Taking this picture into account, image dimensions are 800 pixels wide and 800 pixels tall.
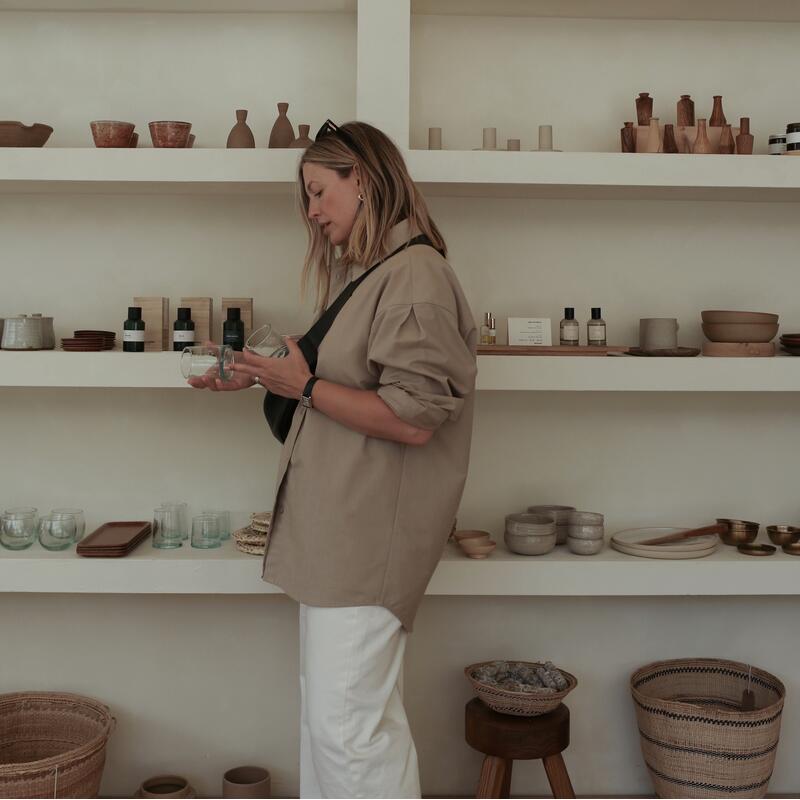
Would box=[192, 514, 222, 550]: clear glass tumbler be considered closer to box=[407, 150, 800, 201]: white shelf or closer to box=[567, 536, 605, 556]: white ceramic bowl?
box=[567, 536, 605, 556]: white ceramic bowl

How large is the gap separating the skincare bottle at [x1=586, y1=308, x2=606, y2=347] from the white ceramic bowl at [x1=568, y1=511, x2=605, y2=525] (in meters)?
0.47

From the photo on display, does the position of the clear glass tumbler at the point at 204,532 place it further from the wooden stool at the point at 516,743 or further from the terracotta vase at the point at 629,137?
the terracotta vase at the point at 629,137

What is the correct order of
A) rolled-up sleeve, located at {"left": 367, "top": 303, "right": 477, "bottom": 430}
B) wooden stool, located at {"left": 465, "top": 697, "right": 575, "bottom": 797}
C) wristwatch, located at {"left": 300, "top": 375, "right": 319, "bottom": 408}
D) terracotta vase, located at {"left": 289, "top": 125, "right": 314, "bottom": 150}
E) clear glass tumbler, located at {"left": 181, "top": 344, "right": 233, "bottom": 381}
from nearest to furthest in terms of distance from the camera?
rolled-up sleeve, located at {"left": 367, "top": 303, "right": 477, "bottom": 430}
wristwatch, located at {"left": 300, "top": 375, "right": 319, "bottom": 408}
clear glass tumbler, located at {"left": 181, "top": 344, "right": 233, "bottom": 381}
wooden stool, located at {"left": 465, "top": 697, "right": 575, "bottom": 797}
terracotta vase, located at {"left": 289, "top": 125, "right": 314, "bottom": 150}

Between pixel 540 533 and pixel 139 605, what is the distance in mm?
1208

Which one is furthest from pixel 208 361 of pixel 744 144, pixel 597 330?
pixel 744 144

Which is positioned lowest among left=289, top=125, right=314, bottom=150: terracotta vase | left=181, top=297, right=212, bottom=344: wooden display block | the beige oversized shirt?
the beige oversized shirt

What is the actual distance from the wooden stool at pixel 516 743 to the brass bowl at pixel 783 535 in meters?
0.79

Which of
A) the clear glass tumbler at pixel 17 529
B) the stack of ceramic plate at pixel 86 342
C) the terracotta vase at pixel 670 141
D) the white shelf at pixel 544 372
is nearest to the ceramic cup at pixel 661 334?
the white shelf at pixel 544 372

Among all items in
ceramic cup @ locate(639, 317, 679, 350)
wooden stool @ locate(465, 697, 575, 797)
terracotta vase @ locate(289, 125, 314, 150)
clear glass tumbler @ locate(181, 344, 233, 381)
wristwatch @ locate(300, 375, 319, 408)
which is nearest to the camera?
wristwatch @ locate(300, 375, 319, 408)

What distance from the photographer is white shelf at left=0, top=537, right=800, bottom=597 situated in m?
2.54

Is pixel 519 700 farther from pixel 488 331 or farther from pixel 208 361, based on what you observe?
pixel 208 361

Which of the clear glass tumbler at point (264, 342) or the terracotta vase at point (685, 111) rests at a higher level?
the terracotta vase at point (685, 111)

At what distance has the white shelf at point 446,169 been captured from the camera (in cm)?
252

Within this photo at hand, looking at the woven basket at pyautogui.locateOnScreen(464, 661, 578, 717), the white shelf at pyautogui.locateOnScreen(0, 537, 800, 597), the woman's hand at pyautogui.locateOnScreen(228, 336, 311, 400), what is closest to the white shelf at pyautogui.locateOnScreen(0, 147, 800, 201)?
the woman's hand at pyautogui.locateOnScreen(228, 336, 311, 400)
